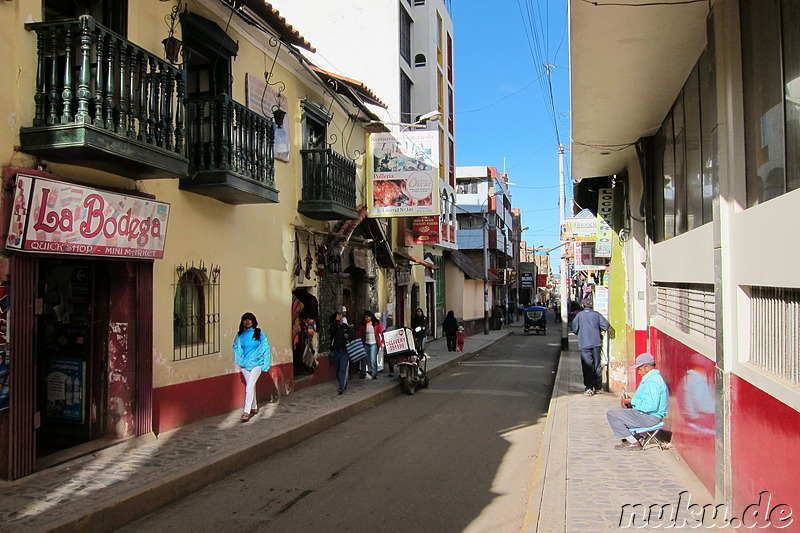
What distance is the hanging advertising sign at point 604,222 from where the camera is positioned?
548 inches

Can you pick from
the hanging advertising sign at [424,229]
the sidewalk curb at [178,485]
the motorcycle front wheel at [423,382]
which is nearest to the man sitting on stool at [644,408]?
the sidewalk curb at [178,485]

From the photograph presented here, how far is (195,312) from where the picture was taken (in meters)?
9.57

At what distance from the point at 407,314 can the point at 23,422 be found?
A: 1702cm

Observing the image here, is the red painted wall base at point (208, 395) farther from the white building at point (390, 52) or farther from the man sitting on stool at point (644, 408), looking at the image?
the white building at point (390, 52)

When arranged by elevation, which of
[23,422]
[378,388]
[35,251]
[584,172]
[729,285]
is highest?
[584,172]

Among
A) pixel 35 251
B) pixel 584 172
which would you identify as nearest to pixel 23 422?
pixel 35 251

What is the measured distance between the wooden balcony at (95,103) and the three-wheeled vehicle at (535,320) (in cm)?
3072

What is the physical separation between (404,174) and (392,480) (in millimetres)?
10121

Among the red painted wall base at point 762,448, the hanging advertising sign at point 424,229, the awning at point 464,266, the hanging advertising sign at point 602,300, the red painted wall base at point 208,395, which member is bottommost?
the red painted wall base at point 208,395

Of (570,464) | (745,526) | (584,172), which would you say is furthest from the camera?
(584,172)

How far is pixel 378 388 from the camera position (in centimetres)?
1329

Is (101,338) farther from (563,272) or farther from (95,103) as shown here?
(563,272)

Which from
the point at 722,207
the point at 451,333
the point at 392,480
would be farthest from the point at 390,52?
the point at 722,207

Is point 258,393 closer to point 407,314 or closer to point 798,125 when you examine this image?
point 798,125
